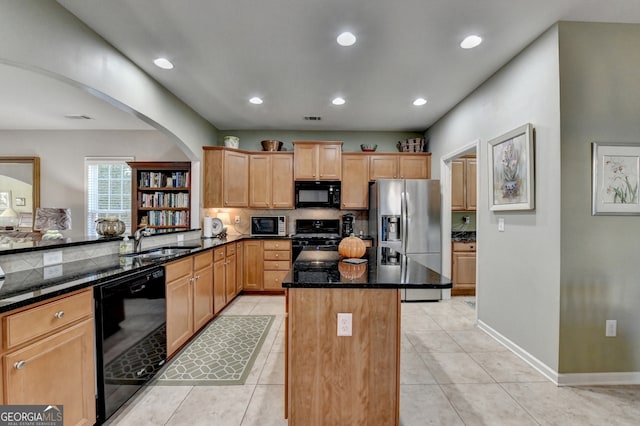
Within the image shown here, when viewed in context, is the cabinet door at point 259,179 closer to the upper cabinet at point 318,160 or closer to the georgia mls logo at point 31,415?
the upper cabinet at point 318,160

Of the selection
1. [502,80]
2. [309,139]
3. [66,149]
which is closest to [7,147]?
[66,149]

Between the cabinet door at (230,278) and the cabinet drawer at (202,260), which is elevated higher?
the cabinet drawer at (202,260)

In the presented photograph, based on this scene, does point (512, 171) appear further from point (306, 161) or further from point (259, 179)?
point (259, 179)

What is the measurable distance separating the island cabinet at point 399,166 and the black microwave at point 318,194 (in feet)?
2.18

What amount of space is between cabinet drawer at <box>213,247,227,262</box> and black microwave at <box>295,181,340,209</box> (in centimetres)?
153

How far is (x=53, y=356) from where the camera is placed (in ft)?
4.48

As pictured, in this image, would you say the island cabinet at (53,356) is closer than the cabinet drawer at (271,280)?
Yes

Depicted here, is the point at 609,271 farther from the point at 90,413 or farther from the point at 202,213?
the point at 202,213

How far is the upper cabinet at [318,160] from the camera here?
468 centimetres

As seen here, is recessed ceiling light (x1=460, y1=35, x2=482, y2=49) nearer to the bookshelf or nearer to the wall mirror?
the bookshelf

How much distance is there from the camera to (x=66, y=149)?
5.01m

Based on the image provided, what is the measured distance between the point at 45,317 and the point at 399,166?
178 inches

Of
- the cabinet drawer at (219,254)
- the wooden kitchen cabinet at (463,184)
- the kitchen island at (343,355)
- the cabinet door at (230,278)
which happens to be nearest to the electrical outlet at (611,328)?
the kitchen island at (343,355)

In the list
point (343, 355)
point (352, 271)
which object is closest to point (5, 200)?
point (352, 271)
